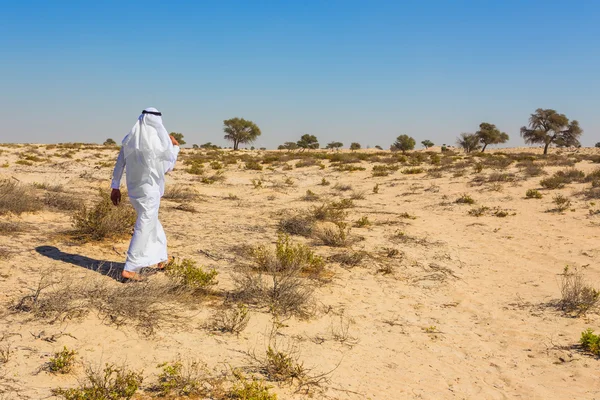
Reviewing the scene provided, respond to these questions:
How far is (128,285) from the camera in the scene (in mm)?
4129

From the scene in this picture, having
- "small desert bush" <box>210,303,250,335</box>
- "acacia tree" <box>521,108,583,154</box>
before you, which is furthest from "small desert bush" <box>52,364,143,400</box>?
"acacia tree" <box>521,108,583,154</box>

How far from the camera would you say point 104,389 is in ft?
8.70

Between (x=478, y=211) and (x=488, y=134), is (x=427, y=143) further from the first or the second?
(x=478, y=211)

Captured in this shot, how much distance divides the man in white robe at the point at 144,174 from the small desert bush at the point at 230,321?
1.03 m

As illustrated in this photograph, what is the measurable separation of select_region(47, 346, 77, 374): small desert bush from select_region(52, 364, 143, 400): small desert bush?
18 cm

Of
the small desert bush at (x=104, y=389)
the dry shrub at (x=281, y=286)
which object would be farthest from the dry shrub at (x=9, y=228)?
the small desert bush at (x=104, y=389)

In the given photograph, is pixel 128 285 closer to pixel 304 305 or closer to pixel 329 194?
pixel 304 305

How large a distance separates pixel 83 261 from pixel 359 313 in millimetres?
3178

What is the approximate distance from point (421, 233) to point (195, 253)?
4.50 metres

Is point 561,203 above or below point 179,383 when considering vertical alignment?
above

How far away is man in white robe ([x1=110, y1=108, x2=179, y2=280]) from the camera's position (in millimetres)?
4395

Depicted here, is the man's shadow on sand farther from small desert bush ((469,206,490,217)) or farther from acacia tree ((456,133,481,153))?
acacia tree ((456,133,481,153))

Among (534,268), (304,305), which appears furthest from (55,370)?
(534,268)

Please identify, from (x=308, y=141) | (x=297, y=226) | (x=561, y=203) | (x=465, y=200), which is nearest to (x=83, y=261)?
(x=297, y=226)
